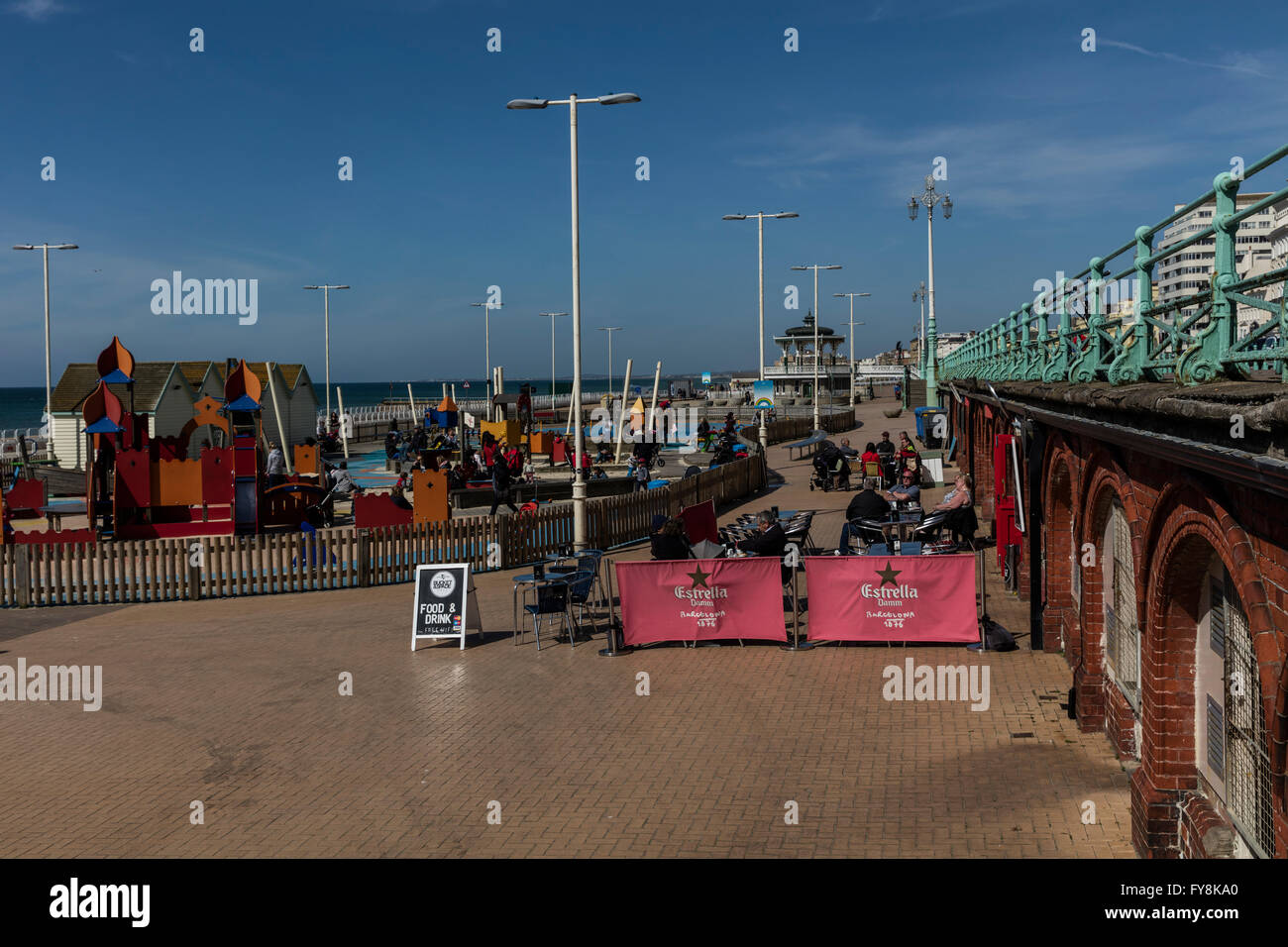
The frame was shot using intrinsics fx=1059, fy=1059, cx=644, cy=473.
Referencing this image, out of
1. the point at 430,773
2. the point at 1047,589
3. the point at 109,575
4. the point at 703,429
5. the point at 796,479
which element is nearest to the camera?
the point at 430,773

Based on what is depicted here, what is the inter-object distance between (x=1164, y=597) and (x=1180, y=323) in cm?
191

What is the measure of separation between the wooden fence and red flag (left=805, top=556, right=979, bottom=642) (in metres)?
8.21

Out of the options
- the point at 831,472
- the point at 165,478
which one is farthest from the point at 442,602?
the point at 831,472

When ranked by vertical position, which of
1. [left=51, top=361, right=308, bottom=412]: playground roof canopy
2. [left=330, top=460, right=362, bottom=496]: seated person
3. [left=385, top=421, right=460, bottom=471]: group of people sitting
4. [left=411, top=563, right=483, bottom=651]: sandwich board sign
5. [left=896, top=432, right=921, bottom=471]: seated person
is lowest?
[left=411, top=563, right=483, bottom=651]: sandwich board sign

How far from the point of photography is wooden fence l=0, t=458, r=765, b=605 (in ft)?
59.6

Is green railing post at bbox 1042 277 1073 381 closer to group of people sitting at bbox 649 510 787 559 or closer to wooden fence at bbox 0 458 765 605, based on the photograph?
group of people sitting at bbox 649 510 787 559

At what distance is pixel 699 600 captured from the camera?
13.8m

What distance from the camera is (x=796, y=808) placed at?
846cm

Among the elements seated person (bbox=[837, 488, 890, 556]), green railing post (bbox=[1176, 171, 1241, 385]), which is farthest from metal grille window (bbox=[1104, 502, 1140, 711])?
seated person (bbox=[837, 488, 890, 556])

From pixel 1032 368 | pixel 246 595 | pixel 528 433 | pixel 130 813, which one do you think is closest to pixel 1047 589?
pixel 1032 368

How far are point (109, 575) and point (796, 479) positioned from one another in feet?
72.4

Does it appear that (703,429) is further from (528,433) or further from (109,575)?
(109,575)
